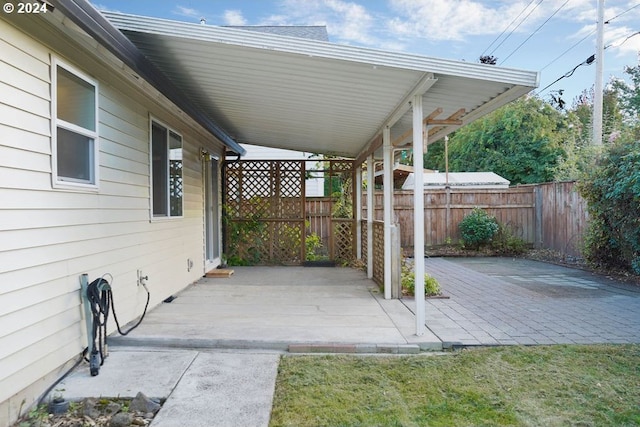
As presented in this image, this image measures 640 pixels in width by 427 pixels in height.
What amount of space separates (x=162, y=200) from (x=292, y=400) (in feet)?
10.8

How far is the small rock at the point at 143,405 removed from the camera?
2.43 m

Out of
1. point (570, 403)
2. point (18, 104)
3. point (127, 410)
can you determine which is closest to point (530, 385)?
point (570, 403)

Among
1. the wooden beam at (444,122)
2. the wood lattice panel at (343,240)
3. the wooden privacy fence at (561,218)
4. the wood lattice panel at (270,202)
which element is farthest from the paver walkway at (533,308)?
the wood lattice panel at (270,202)

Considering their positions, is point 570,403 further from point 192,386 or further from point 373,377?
point 192,386

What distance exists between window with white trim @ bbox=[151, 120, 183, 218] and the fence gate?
2.81 m

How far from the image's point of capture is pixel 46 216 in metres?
2.63

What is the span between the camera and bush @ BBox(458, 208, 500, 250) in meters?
10.1

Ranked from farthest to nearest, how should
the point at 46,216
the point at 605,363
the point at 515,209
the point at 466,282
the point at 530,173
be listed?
the point at 530,173 → the point at 515,209 → the point at 466,282 → the point at 605,363 → the point at 46,216

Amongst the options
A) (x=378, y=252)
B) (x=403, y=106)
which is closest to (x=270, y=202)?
(x=378, y=252)

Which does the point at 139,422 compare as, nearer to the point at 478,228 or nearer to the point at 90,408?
the point at 90,408

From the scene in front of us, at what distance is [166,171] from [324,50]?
2778 millimetres

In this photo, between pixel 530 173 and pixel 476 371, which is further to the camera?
pixel 530 173

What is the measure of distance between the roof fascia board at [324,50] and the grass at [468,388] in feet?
7.25

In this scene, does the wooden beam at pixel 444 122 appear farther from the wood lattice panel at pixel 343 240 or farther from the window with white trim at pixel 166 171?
the wood lattice panel at pixel 343 240
